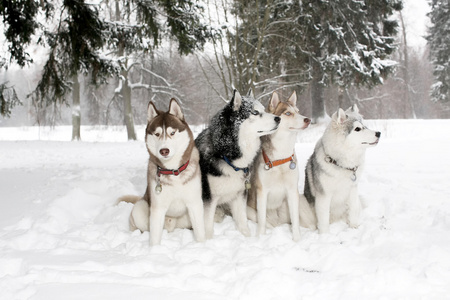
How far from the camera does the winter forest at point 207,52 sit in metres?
5.21

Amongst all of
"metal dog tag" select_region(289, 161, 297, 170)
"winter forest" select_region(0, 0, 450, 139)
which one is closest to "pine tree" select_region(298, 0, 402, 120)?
"winter forest" select_region(0, 0, 450, 139)

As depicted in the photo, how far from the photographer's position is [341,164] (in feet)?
11.0

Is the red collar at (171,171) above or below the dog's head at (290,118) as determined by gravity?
below

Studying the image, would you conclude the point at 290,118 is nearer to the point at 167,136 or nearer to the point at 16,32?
the point at 167,136

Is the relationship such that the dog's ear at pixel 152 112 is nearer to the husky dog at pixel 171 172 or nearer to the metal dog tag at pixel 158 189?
the husky dog at pixel 171 172

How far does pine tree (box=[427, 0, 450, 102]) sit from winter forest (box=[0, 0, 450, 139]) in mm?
81

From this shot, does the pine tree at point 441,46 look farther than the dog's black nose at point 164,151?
Yes

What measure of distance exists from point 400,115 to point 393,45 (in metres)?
21.2

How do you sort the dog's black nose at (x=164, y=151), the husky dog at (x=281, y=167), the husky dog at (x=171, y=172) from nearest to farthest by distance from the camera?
the dog's black nose at (x=164, y=151), the husky dog at (x=171, y=172), the husky dog at (x=281, y=167)

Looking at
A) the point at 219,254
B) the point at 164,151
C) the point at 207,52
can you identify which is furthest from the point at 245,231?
the point at 207,52

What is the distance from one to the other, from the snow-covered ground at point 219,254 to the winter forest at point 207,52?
231cm

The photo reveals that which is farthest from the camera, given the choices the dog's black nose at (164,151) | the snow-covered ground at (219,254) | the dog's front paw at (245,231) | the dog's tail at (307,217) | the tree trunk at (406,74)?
the tree trunk at (406,74)

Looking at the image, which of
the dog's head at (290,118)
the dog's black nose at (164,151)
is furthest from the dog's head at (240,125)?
the dog's black nose at (164,151)

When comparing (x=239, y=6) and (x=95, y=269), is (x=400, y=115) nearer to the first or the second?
(x=239, y=6)
